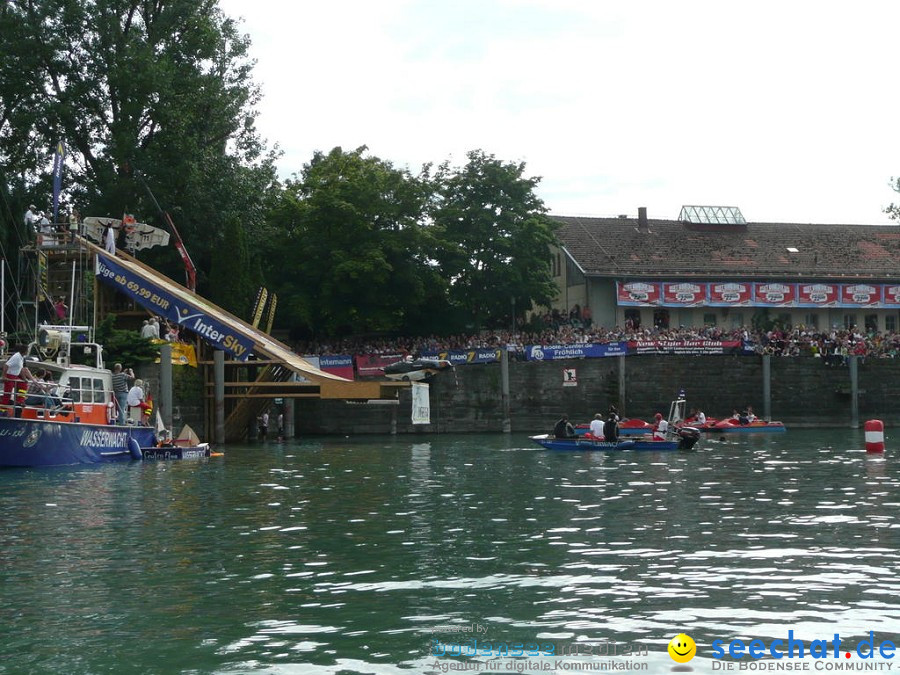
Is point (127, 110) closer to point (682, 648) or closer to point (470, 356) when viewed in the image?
point (470, 356)

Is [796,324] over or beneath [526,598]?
over

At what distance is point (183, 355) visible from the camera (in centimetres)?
4428

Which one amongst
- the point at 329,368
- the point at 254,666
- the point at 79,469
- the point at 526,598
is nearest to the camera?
the point at 254,666

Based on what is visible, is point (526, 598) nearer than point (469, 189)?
Yes

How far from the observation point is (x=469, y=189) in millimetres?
63156

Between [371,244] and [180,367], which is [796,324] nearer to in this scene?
[371,244]

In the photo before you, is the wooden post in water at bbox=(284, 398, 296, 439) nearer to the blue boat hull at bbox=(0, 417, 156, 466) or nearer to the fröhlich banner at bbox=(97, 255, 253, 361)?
the fröhlich banner at bbox=(97, 255, 253, 361)

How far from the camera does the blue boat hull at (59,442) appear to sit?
29922 mm

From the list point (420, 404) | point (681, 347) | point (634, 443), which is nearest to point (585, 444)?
point (634, 443)

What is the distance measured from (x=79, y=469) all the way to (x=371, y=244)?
2812 cm

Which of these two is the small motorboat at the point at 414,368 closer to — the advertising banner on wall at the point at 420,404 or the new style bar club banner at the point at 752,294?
the advertising banner on wall at the point at 420,404

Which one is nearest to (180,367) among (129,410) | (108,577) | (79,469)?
(129,410)

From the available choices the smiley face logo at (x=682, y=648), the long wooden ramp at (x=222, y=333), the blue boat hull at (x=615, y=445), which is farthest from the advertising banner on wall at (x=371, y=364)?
the smiley face logo at (x=682, y=648)

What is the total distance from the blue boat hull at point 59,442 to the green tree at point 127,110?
2199 centimetres
